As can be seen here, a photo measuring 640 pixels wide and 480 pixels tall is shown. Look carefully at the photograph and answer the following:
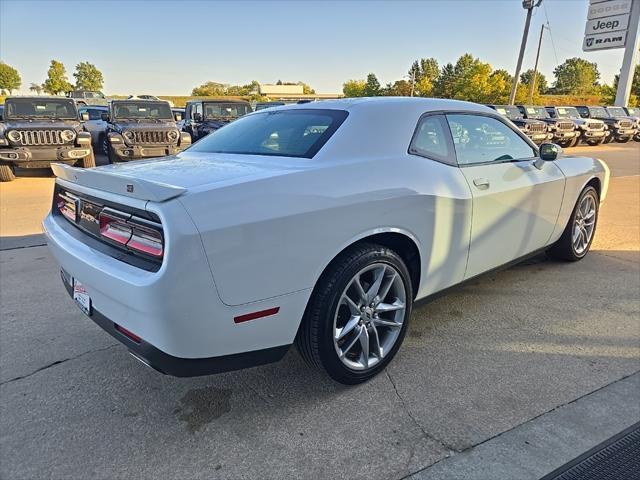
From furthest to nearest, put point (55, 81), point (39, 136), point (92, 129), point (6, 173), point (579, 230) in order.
Answer: point (55, 81)
point (92, 129)
point (39, 136)
point (6, 173)
point (579, 230)

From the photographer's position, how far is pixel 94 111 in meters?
15.2

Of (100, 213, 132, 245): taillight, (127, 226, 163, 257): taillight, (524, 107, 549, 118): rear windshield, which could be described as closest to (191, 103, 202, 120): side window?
(100, 213, 132, 245): taillight

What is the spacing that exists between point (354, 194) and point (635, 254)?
4104mm

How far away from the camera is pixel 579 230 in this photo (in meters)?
4.49

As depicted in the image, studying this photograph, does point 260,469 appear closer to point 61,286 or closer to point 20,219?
point 61,286

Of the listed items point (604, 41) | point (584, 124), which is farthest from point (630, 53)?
point (584, 124)

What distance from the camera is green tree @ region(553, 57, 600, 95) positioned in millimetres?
90312

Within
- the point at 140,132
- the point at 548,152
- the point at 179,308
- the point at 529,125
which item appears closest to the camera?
the point at 179,308

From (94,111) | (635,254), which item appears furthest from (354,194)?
(94,111)

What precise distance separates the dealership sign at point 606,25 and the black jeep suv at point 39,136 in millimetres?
30285

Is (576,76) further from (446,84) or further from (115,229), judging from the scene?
(115,229)

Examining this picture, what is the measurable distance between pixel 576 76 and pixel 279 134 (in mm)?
110298

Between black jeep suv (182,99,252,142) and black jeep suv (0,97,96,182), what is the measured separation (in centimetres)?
363

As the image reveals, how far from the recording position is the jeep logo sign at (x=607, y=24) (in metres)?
27.0
